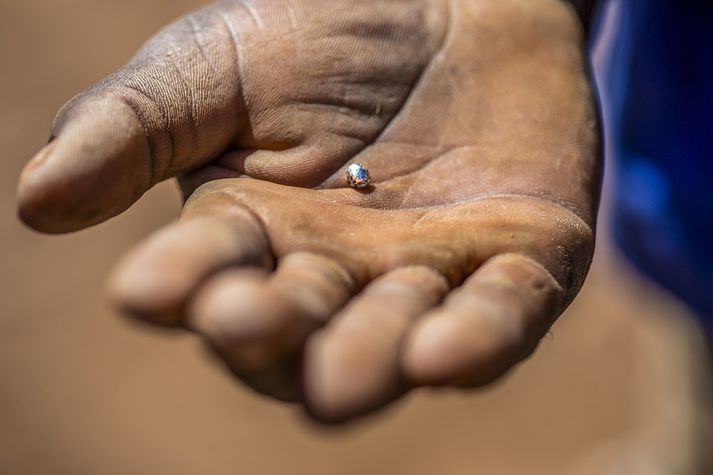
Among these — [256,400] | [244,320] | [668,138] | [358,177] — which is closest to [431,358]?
[244,320]

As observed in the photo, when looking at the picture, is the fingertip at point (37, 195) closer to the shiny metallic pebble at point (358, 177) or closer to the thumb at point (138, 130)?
the thumb at point (138, 130)

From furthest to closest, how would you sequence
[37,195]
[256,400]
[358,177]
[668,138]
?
[256,400] → [668,138] → [358,177] → [37,195]

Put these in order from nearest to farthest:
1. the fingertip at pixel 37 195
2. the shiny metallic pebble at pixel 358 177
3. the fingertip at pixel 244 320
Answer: the fingertip at pixel 244 320, the fingertip at pixel 37 195, the shiny metallic pebble at pixel 358 177

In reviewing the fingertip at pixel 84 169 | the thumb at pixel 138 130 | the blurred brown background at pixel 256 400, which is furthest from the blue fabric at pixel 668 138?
the fingertip at pixel 84 169

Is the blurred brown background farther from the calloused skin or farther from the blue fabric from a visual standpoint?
the calloused skin

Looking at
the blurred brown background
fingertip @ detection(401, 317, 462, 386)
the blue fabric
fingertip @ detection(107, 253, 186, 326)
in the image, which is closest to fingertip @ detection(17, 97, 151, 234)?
fingertip @ detection(107, 253, 186, 326)

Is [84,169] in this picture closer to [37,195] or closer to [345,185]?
[37,195]
